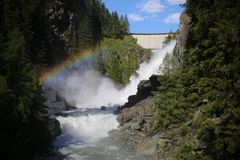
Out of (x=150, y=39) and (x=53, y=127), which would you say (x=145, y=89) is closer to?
(x=53, y=127)

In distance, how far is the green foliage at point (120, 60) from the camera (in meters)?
111

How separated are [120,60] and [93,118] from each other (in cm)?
5461

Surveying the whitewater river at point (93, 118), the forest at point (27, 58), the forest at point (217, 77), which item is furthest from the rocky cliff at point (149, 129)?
the forest at point (27, 58)

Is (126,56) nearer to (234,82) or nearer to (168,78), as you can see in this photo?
(168,78)

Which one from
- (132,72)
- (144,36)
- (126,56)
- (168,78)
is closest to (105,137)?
(168,78)

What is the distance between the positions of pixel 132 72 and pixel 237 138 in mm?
89932

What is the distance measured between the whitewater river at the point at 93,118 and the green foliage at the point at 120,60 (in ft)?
8.35

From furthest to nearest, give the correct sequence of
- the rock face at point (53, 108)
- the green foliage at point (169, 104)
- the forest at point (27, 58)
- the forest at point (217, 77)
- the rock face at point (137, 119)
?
the rock face at point (53, 108) < the rock face at point (137, 119) < the green foliage at point (169, 104) < the forest at point (27, 58) < the forest at point (217, 77)

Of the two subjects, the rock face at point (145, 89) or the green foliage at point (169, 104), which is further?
the rock face at point (145, 89)

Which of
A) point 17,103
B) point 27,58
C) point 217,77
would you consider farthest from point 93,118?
point 217,77

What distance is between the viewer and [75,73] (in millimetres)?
100625

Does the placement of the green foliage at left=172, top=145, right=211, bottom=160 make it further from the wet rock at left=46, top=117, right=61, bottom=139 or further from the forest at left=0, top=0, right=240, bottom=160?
the wet rock at left=46, top=117, right=61, bottom=139

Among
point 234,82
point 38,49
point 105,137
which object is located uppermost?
point 38,49

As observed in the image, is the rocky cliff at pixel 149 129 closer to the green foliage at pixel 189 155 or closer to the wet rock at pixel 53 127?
the wet rock at pixel 53 127
